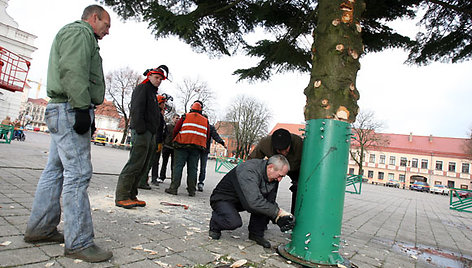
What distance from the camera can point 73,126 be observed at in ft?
7.02

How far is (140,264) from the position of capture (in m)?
2.22

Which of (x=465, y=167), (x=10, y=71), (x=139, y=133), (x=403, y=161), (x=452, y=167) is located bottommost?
(x=139, y=133)

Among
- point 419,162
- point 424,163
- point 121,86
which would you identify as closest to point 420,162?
point 419,162

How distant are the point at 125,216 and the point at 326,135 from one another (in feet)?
8.56

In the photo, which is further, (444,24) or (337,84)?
(444,24)

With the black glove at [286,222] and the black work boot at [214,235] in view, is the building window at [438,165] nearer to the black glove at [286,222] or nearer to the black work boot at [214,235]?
the black glove at [286,222]

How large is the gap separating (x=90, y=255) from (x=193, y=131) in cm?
370

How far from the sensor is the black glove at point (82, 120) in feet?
6.81

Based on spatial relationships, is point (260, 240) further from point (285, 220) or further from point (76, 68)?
point (76, 68)

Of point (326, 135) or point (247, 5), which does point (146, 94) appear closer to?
Result: point (247, 5)

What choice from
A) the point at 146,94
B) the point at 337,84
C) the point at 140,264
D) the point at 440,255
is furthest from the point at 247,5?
the point at 440,255

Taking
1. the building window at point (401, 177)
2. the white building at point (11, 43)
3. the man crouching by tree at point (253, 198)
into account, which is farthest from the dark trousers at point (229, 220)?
the building window at point (401, 177)

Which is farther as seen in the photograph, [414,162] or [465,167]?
[414,162]

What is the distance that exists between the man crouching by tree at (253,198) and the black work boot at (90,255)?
127 cm
